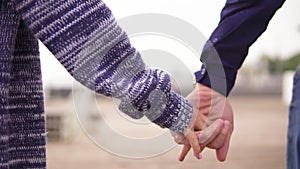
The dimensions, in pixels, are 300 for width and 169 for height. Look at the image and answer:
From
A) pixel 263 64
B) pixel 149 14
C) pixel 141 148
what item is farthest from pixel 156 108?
pixel 263 64

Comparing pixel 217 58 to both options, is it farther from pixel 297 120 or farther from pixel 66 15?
pixel 66 15

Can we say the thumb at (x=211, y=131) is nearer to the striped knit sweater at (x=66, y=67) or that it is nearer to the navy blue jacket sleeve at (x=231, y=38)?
the navy blue jacket sleeve at (x=231, y=38)

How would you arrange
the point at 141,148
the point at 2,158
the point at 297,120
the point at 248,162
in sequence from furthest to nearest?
the point at 248,162 < the point at 297,120 < the point at 141,148 < the point at 2,158

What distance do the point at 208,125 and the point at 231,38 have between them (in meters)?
0.45

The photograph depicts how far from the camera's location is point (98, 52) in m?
1.36

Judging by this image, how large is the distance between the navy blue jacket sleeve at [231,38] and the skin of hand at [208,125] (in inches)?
2.3

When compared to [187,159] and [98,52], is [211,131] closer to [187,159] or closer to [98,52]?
[98,52]

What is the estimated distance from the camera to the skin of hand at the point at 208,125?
1750 millimetres

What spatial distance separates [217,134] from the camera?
6.45 feet

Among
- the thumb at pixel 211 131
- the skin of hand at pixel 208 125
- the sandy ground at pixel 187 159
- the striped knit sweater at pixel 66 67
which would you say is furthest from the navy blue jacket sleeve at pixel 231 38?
the sandy ground at pixel 187 159

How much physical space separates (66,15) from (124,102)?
220mm

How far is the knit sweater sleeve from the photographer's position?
51.6 inches

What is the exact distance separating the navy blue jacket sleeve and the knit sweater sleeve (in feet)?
2.69

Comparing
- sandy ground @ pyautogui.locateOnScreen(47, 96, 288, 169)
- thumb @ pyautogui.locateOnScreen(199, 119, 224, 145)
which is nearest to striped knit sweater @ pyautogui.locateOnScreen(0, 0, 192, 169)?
thumb @ pyautogui.locateOnScreen(199, 119, 224, 145)
